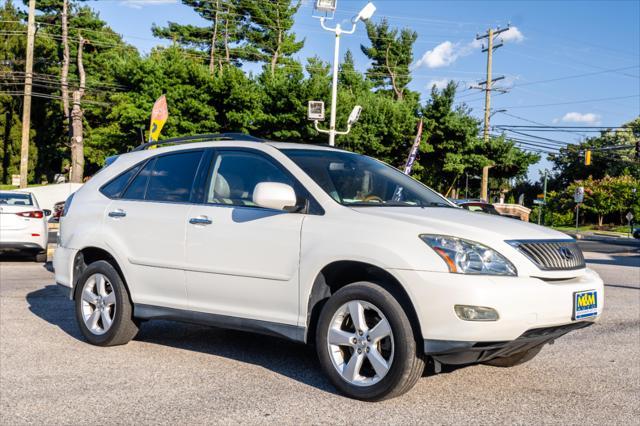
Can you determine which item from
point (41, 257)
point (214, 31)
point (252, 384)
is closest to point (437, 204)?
point (252, 384)

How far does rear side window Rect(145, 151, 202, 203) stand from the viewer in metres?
5.89

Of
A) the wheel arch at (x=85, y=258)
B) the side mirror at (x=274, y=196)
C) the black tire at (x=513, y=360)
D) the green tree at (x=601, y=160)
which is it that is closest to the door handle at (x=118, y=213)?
the wheel arch at (x=85, y=258)

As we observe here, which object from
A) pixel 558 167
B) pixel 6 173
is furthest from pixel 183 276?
pixel 558 167

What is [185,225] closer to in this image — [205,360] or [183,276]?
[183,276]

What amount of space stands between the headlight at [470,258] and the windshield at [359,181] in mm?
896

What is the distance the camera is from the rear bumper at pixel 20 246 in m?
13.3

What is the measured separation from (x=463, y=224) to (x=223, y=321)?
197cm

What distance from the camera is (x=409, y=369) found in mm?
4355

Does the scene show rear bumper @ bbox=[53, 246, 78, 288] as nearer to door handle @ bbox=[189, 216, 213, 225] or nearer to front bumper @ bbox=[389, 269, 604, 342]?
door handle @ bbox=[189, 216, 213, 225]

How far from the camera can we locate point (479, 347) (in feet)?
14.1

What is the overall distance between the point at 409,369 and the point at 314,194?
1.39 meters

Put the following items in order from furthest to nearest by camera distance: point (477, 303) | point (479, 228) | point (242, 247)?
1. point (242, 247)
2. point (479, 228)
3. point (477, 303)

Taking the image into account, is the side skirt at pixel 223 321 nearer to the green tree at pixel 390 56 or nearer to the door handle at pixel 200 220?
the door handle at pixel 200 220

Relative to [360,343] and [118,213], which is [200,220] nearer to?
[118,213]
